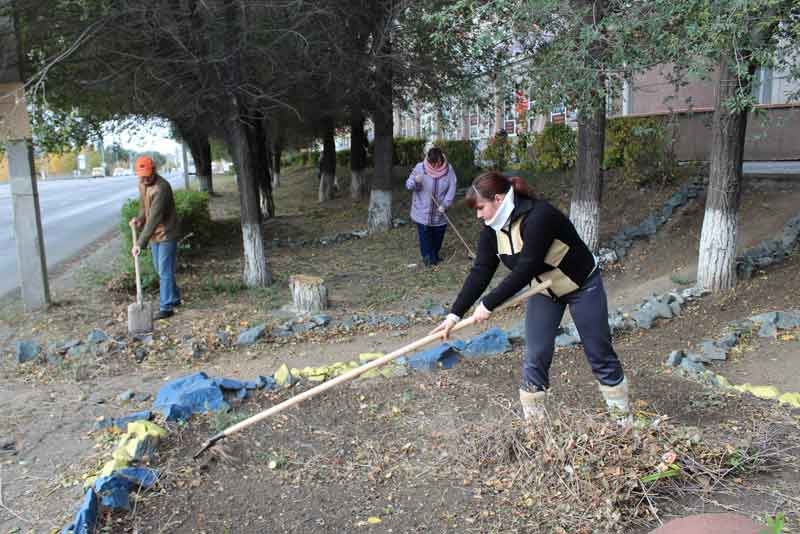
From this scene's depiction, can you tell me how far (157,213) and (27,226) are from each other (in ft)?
5.91

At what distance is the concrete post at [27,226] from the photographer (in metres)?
7.24

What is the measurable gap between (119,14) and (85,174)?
256ft

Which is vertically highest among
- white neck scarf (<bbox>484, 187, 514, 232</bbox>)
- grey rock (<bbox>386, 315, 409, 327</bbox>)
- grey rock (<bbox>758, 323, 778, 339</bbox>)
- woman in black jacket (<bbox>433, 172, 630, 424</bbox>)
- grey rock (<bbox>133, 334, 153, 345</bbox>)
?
white neck scarf (<bbox>484, 187, 514, 232</bbox>)

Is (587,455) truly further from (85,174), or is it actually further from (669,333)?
(85,174)

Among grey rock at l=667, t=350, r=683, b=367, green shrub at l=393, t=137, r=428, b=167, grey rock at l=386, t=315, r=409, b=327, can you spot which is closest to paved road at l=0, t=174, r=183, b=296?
grey rock at l=386, t=315, r=409, b=327

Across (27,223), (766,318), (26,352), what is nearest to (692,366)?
(766,318)

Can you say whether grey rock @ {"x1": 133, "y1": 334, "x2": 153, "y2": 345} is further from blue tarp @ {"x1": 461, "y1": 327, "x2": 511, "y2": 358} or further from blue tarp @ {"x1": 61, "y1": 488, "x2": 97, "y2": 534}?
blue tarp @ {"x1": 61, "y1": 488, "x2": 97, "y2": 534}

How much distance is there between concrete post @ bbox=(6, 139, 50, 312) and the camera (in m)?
7.24

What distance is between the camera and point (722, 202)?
20.6ft

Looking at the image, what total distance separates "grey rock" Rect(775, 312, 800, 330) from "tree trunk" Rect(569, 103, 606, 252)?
2853 mm

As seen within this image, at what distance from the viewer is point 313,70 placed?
7.87m

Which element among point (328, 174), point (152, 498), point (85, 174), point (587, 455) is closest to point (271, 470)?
point (152, 498)

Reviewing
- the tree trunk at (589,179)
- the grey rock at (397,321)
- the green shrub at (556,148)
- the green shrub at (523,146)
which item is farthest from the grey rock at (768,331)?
the green shrub at (523,146)

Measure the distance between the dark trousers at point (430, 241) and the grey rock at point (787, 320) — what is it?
4437mm
